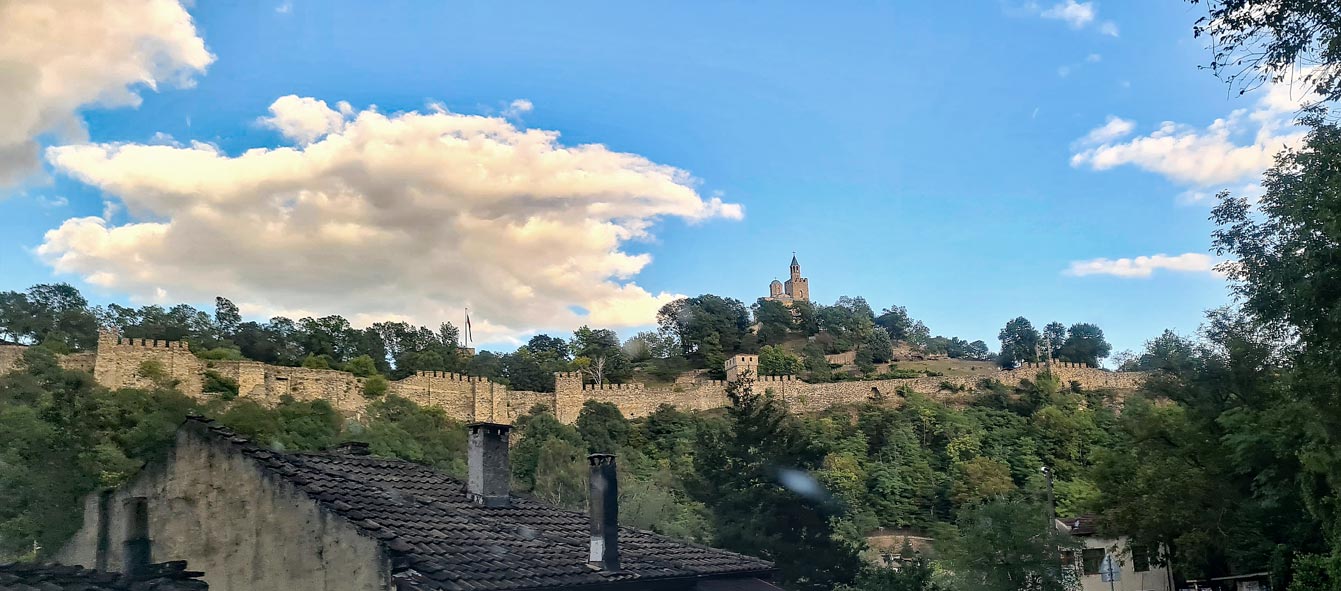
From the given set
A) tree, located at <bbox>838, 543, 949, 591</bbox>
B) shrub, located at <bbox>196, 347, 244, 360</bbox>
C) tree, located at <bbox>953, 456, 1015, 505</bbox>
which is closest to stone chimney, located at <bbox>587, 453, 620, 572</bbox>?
tree, located at <bbox>838, 543, 949, 591</bbox>

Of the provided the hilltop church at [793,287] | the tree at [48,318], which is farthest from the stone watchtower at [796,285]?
the tree at [48,318]

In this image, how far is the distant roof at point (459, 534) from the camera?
32.4 feet

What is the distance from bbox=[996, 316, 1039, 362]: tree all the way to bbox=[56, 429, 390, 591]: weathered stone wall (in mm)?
112181

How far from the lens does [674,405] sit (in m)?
89.8

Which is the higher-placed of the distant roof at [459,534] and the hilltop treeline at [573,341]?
the hilltop treeline at [573,341]

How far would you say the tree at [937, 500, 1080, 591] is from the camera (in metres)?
24.1

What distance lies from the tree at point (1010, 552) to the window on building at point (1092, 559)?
8073 millimetres

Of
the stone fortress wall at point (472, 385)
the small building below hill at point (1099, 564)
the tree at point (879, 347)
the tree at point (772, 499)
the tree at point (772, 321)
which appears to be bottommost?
the small building below hill at point (1099, 564)

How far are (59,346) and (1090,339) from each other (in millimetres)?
102861

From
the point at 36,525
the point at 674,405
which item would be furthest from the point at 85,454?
the point at 674,405

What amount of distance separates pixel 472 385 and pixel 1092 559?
5834 cm

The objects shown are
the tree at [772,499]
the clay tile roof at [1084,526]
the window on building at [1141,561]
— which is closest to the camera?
the tree at [772,499]

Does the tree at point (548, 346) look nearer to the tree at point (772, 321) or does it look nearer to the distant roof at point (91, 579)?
the tree at point (772, 321)

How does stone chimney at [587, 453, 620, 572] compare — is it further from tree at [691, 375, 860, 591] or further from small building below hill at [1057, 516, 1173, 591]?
small building below hill at [1057, 516, 1173, 591]
